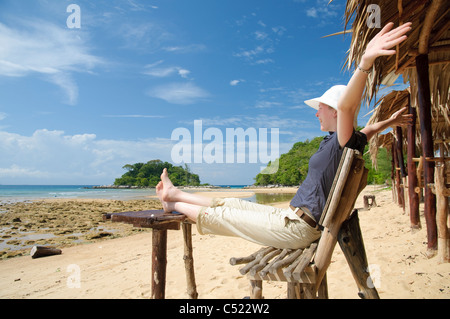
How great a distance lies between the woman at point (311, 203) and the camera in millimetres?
1639

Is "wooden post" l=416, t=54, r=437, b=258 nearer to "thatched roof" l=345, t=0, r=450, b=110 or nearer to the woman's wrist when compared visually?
"thatched roof" l=345, t=0, r=450, b=110

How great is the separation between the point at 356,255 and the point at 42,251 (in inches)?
297

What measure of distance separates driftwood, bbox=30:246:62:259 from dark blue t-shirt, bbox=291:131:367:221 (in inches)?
283

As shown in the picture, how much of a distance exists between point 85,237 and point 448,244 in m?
9.32

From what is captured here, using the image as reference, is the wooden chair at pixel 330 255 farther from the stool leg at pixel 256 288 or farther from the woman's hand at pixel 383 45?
the woman's hand at pixel 383 45

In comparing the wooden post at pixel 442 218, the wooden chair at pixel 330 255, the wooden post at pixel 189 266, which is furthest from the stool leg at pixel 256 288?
the wooden post at pixel 442 218

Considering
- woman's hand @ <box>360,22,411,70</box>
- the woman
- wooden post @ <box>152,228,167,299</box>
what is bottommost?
wooden post @ <box>152,228,167,299</box>

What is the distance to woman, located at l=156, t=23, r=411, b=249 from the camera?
64.5 inches

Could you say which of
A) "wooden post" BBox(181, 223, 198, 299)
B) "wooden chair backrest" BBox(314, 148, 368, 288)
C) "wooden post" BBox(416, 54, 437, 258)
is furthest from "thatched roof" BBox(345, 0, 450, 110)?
"wooden post" BBox(181, 223, 198, 299)

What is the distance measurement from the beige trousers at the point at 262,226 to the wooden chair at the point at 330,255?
0.14 metres

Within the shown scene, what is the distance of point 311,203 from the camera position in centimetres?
189

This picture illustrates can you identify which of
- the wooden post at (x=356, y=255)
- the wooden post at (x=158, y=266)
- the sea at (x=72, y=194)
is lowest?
the sea at (x=72, y=194)
